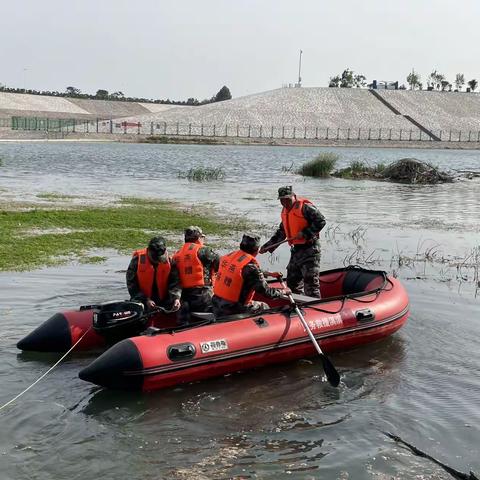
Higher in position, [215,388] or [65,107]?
[65,107]

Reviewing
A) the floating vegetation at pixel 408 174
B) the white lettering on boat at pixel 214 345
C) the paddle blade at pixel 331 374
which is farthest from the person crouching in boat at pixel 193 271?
the floating vegetation at pixel 408 174

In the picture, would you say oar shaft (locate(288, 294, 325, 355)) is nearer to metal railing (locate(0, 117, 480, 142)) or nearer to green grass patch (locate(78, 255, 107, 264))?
green grass patch (locate(78, 255, 107, 264))

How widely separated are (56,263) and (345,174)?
23328 mm

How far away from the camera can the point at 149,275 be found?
783 centimetres

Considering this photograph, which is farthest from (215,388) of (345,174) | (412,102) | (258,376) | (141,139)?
(412,102)

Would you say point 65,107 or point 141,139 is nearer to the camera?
point 141,139

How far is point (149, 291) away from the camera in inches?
311

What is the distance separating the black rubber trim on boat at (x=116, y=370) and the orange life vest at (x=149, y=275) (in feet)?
4.24

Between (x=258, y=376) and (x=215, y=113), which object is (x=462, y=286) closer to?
(x=258, y=376)

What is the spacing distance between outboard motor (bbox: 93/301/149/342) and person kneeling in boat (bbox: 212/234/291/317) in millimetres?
907

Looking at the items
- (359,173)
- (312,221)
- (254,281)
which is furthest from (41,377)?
(359,173)

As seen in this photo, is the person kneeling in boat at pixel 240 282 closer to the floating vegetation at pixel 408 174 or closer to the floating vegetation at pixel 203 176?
the floating vegetation at pixel 203 176

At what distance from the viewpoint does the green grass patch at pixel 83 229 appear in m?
12.1

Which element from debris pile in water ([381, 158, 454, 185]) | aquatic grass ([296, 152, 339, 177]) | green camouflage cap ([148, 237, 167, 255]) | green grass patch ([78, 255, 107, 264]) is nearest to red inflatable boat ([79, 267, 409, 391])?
green camouflage cap ([148, 237, 167, 255])
